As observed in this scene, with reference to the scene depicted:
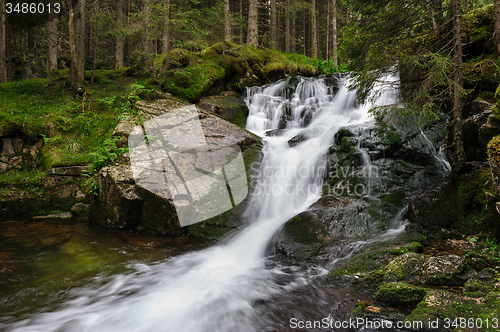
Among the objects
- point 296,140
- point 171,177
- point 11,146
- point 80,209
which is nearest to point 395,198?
point 296,140

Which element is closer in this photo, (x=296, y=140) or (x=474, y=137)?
(x=474, y=137)

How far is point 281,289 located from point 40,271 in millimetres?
4833

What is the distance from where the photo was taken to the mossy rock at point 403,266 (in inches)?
170

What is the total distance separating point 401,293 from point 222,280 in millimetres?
3155

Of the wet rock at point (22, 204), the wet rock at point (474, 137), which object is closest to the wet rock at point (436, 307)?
the wet rock at point (474, 137)

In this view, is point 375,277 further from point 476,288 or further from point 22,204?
point 22,204

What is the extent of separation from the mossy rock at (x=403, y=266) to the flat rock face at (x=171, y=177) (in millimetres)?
4395

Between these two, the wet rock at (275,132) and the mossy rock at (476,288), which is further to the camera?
the wet rock at (275,132)

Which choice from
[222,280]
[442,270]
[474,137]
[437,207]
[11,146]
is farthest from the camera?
[11,146]

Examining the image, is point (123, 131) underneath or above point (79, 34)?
underneath

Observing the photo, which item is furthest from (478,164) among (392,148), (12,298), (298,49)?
(298,49)

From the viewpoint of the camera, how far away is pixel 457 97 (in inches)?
218

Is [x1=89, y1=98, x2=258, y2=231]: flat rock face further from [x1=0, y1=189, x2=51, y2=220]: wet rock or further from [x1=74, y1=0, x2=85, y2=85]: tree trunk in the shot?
[x1=74, y1=0, x2=85, y2=85]: tree trunk

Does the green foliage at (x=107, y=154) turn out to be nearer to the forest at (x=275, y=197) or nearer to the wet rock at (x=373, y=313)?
the forest at (x=275, y=197)
